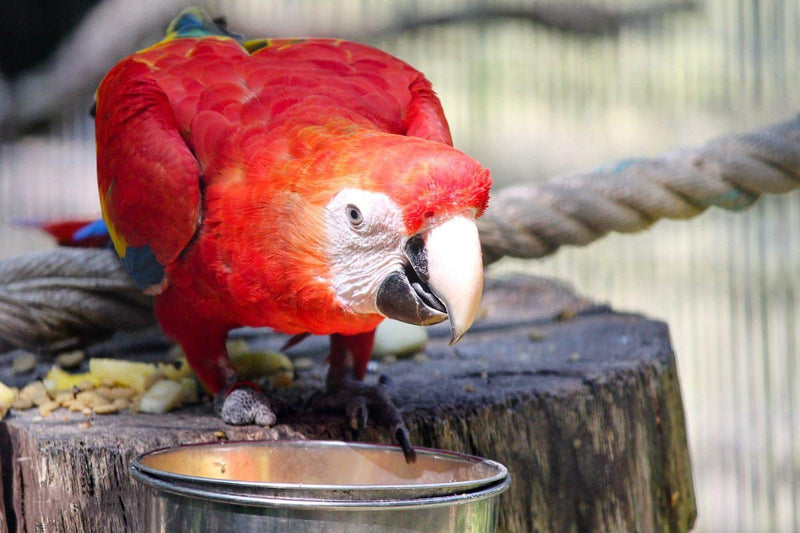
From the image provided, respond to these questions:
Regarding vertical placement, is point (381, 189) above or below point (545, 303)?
above

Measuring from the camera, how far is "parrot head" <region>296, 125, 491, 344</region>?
1.05 meters

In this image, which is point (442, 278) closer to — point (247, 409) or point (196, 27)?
point (247, 409)

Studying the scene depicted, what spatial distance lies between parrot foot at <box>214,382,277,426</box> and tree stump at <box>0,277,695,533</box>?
0.07 feet

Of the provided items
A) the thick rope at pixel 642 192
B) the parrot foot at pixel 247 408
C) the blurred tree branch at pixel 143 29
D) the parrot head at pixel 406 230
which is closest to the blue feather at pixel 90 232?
the parrot foot at pixel 247 408

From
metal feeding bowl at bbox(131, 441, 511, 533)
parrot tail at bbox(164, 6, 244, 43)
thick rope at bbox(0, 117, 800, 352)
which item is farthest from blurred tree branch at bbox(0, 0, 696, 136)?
metal feeding bowl at bbox(131, 441, 511, 533)

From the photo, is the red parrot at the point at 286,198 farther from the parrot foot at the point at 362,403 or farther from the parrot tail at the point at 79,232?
the parrot tail at the point at 79,232

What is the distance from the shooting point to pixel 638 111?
358 cm

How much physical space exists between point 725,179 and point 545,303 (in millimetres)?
567

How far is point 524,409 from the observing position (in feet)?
4.80

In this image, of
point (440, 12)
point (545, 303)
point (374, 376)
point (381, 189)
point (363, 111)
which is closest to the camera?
point (381, 189)

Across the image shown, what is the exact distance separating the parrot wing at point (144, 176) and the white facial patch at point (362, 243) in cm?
28

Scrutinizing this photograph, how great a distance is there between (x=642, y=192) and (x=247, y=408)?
3.81 feet

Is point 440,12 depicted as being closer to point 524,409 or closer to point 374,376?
point 374,376

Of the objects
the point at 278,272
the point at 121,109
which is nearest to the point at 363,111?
the point at 278,272
